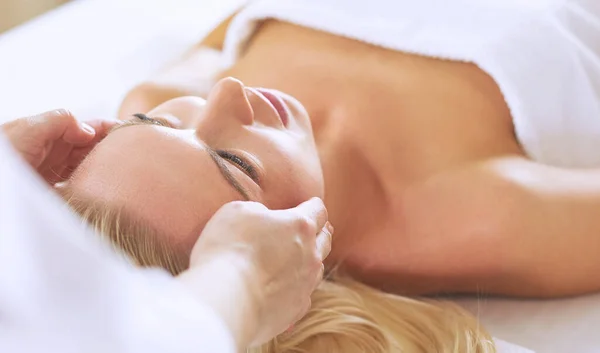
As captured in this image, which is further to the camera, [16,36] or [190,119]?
[16,36]

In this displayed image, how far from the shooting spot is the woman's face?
2.29ft

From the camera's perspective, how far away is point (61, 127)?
2.77 feet

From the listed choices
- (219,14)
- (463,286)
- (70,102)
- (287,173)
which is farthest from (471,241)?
(219,14)

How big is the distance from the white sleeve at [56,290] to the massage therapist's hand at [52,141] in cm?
39

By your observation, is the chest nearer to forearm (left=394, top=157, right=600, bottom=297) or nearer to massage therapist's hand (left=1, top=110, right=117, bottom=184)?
forearm (left=394, top=157, right=600, bottom=297)

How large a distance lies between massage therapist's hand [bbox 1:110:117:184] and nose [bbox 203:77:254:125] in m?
0.13

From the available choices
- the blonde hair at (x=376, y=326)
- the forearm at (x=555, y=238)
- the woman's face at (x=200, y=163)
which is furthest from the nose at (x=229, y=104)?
the forearm at (x=555, y=238)

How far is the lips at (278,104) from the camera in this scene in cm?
92

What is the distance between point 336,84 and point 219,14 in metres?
0.53

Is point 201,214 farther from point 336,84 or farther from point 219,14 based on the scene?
point 219,14

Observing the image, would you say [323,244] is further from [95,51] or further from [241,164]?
[95,51]

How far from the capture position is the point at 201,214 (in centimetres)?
70

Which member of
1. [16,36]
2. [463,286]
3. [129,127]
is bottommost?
[463,286]

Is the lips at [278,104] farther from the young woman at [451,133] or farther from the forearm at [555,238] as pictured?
the forearm at [555,238]
